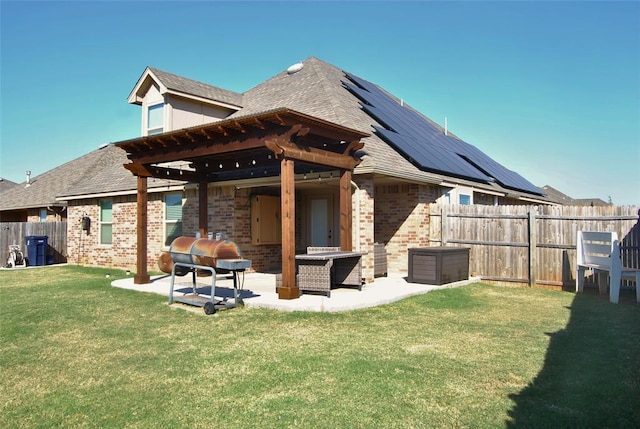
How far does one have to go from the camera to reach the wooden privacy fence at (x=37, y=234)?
61.0 ft

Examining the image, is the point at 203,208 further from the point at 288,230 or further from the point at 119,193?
the point at 288,230

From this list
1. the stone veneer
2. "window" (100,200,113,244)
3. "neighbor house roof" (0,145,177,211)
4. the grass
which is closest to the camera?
the grass

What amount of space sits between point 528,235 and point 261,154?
22.5ft

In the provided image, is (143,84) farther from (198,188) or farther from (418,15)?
(418,15)

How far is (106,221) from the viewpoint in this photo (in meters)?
17.3

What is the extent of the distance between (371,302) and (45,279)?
1052 cm

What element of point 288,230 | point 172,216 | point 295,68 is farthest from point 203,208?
point 295,68

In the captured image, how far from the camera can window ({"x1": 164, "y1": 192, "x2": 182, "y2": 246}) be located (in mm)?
14719

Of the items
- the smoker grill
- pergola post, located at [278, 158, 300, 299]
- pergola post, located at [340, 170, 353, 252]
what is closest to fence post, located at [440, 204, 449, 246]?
pergola post, located at [340, 170, 353, 252]

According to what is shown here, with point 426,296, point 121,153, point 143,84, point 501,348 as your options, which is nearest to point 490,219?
point 426,296

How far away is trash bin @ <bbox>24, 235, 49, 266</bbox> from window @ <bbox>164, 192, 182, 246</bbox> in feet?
23.5

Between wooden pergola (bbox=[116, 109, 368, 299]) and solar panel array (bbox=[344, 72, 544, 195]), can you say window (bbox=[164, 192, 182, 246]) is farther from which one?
solar panel array (bbox=[344, 72, 544, 195])

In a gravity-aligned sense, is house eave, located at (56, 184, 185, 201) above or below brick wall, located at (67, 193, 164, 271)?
above

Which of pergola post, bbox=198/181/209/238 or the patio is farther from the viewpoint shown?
pergola post, bbox=198/181/209/238
